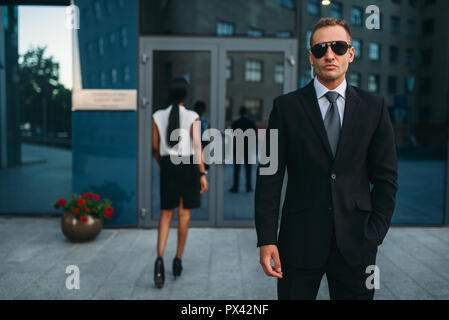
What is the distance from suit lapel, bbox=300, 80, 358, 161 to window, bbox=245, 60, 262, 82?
407 centimetres

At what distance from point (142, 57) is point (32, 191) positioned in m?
2.95

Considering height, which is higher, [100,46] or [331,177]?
[100,46]

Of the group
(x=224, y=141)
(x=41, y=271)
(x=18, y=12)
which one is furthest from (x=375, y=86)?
(x=18, y=12)

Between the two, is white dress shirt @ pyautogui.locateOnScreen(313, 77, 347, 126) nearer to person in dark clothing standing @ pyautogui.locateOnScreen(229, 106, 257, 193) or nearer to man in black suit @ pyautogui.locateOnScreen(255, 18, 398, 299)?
man in black suit @ pyautogui.locateOnScreen(255, 18, 398, 299)

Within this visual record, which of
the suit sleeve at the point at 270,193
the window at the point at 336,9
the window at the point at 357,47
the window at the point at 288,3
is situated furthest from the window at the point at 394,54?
the suit sleeve at the point at 270,193

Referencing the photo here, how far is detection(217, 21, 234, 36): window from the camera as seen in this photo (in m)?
6.06

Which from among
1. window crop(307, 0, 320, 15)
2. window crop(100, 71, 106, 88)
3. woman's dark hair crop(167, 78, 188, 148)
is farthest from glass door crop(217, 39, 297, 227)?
woman's dark hair crop(167, 78, 188, 148)

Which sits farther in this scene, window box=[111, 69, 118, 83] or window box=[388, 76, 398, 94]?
window box=[388, 76, 398, 94]

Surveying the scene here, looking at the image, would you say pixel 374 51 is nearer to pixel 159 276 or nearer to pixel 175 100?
pixel 175 100

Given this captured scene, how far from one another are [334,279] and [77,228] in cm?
401

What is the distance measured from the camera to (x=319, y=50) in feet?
6.18

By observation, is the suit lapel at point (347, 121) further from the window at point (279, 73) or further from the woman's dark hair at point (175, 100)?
the window at point (279, 73)

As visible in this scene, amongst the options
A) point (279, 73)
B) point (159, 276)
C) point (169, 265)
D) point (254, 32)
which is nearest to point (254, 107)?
point (279, 73)

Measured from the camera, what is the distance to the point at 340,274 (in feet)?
6.44
